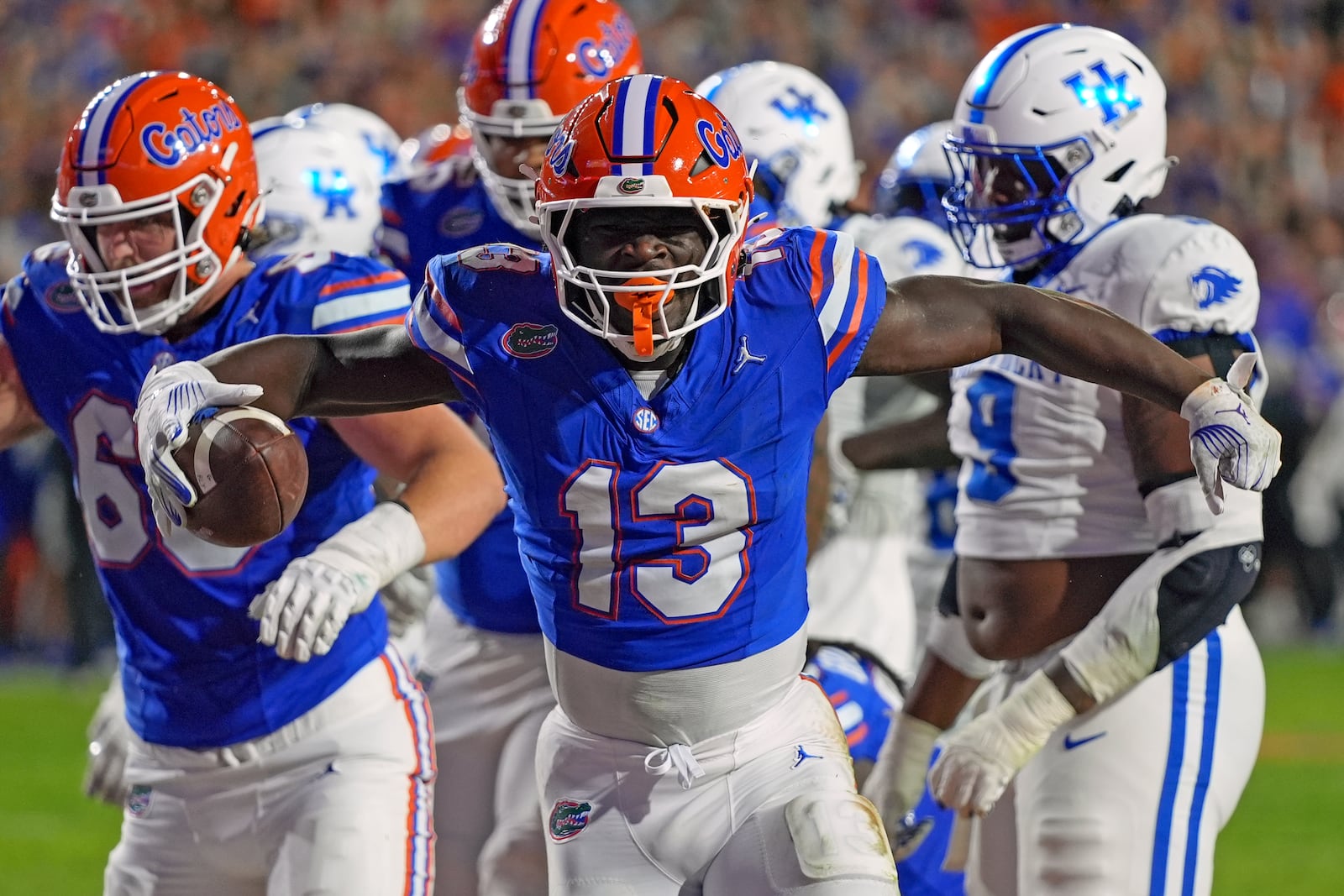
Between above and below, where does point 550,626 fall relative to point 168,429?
below

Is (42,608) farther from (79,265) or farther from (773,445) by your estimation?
(773,445)

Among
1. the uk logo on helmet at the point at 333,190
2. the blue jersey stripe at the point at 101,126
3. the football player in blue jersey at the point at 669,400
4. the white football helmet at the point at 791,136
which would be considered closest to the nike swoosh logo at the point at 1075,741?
the football player in blue jersey at the point at 669,400

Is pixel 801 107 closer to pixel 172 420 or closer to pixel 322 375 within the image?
pixel 322 375

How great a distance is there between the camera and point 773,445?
9.20ft

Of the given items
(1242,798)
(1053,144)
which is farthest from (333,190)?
(1242,798)

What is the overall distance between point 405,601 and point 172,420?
92.8 inches

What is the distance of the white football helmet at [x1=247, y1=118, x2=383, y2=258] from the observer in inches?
203

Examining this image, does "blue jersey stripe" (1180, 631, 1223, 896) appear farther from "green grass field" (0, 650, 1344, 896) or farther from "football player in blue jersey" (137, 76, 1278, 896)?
"green grass field" (0, 650, 1344, 896)

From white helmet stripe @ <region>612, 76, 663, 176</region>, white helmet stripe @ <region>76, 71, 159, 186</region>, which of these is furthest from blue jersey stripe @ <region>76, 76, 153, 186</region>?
white helmet stripe @ <region>612, 76, 663, 176</region>

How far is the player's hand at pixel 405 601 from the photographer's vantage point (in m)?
4.97

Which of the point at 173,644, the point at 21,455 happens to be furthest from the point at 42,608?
the point at 173,644

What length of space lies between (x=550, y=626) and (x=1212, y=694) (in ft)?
4.27

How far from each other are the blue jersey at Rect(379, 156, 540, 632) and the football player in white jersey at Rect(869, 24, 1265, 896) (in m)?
0.96

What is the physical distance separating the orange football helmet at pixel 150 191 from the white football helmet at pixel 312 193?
1645 mm
